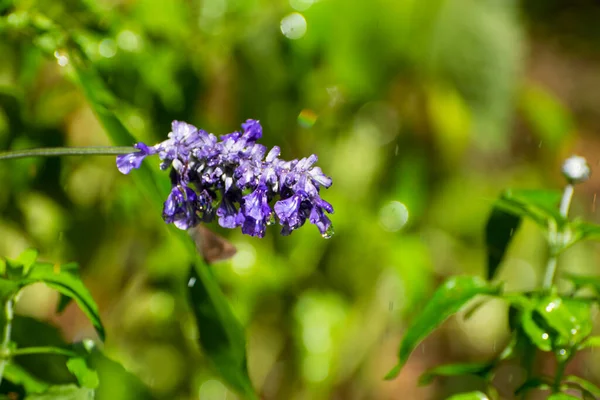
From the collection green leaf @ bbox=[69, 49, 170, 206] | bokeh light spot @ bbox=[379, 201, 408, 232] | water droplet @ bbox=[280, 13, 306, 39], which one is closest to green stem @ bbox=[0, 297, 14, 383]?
green leaf @ bbox=[69, 49, 170, 206]

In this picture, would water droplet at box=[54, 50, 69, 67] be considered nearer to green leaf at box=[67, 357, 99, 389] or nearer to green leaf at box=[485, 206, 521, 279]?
green leaf at box=[67, 357, 99, 389]

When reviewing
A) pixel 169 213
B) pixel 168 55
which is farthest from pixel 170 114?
pixel 169 213

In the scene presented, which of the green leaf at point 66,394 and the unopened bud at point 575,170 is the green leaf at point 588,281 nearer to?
the unopened bud at point 575,170

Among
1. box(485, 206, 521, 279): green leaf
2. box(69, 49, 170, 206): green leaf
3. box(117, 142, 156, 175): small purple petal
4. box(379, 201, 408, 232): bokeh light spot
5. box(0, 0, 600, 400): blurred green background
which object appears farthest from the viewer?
box(379, 201, 408, 232): bokeh light spot

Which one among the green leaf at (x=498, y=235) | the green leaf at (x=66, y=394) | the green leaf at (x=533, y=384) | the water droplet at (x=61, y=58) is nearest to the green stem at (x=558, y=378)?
the green leaf at (x=533, y=384)

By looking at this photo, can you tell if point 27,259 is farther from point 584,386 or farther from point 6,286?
point 584,386

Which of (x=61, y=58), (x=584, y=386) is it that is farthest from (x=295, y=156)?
(x=584, y=386)
